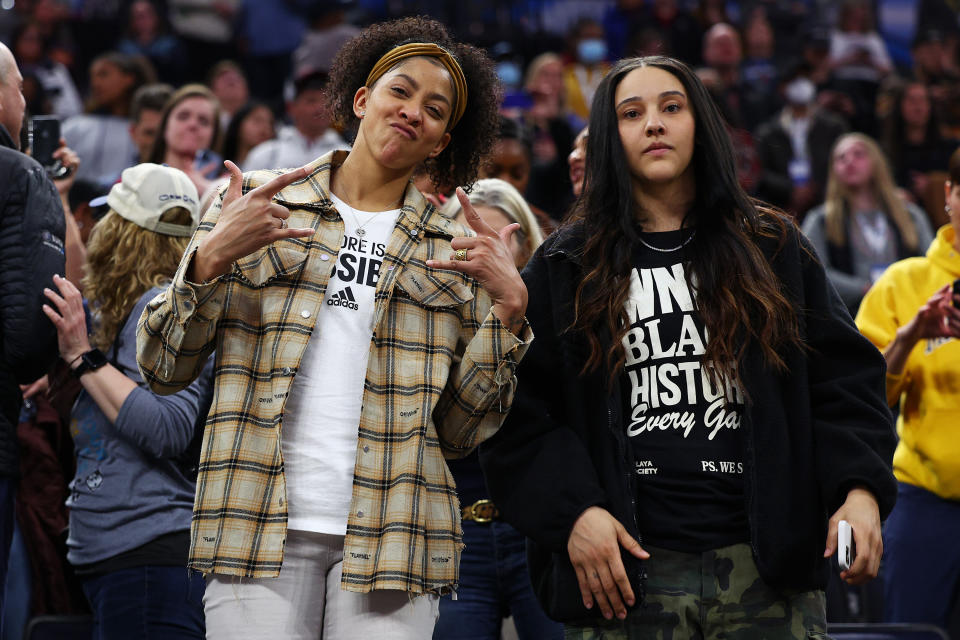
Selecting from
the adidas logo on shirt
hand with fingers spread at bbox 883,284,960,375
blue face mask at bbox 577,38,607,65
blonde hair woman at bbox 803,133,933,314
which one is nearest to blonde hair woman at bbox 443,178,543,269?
the adidas logo on shirt

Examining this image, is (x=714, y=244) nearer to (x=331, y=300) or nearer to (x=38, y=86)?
(x=331, y=300)

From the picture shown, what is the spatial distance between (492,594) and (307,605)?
0.98 metres

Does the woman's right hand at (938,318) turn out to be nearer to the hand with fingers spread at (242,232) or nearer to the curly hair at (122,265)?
the hand with fingers spread at (242,232)

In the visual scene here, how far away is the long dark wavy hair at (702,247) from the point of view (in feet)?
8.85

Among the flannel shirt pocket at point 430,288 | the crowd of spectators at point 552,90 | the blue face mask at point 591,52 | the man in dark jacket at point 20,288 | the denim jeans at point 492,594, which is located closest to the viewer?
the flannel shirt pocket at point 430,288

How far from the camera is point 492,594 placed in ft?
10.9

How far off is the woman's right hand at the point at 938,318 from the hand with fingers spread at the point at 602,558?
1.74 metres

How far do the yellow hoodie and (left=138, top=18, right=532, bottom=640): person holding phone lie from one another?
2014 millimetres

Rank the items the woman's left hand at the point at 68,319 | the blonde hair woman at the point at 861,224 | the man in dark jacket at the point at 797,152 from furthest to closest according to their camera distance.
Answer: the man in dark jacket at the point at 797,152 < the blonde hair woman at the point at 861,224 < the woman's left hand at the point at 68,319

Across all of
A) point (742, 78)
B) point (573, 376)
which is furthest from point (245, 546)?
point (742, 78)

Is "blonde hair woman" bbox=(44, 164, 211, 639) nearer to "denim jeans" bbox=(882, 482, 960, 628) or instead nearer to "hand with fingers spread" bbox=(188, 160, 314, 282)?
"hand with fingers spread" bbox=(188, 160, 314, 282)

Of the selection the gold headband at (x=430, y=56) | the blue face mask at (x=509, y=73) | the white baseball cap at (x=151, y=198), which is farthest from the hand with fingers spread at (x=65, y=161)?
the blue face mask at (x=509, y=73)

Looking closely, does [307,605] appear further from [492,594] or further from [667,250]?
[667,250]

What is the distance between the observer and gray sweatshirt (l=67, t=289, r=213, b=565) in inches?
126
